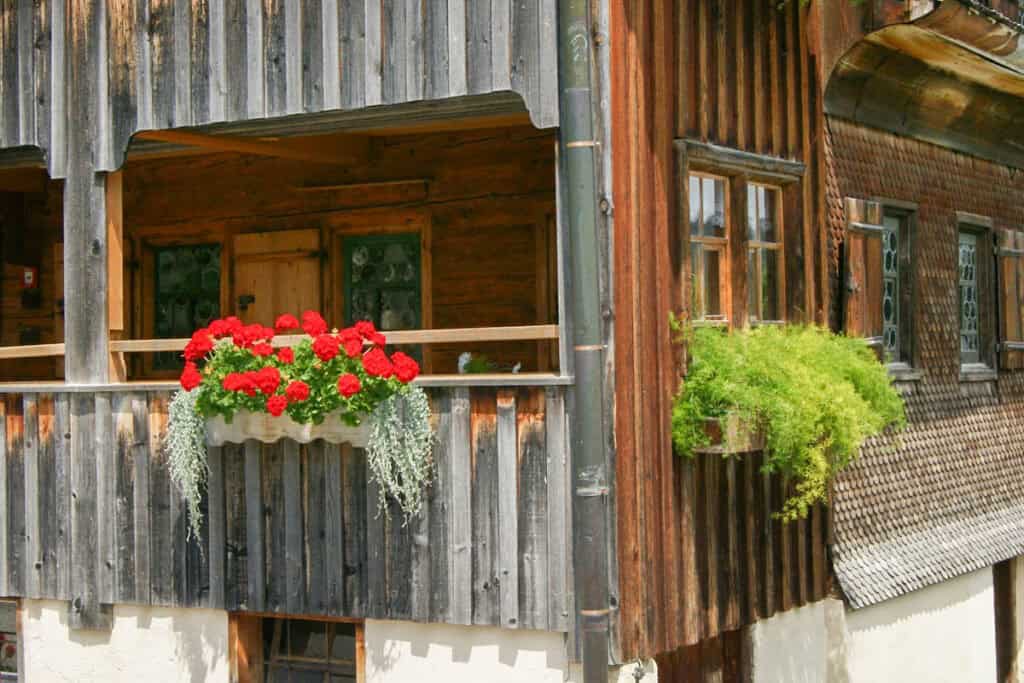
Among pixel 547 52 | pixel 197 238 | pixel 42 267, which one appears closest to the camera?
pixel 547 52

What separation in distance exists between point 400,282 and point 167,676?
11.6 feet

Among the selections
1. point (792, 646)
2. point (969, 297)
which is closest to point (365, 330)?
point (792, 646)

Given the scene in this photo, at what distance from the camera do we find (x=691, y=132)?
9336mm

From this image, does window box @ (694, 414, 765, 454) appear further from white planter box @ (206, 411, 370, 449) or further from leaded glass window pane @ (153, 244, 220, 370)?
leaded glass window pane @ (153, 244, 220, 370)

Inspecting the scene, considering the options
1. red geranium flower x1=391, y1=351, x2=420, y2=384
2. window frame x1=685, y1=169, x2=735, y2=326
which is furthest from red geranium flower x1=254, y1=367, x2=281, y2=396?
window frame x1=685, y1=169, x2=735, y2=326

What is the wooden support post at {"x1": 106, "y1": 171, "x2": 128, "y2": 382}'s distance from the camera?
9.98 metres

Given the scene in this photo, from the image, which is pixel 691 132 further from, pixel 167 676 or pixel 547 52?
pixel 167 676

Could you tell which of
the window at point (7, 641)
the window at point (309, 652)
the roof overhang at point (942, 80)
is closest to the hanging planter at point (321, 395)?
the window at point (309, 652)

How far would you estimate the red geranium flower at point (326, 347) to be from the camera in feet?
27.5

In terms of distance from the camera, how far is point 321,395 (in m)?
8.51

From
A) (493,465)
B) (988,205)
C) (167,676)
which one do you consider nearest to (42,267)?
(167,676)

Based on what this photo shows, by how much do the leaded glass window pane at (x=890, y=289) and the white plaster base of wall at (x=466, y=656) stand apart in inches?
175

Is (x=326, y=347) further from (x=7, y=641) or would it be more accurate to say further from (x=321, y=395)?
(x=7, y=641)

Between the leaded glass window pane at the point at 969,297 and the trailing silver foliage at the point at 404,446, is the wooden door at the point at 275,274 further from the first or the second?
the leaded glass window pane at the point at 969,297
